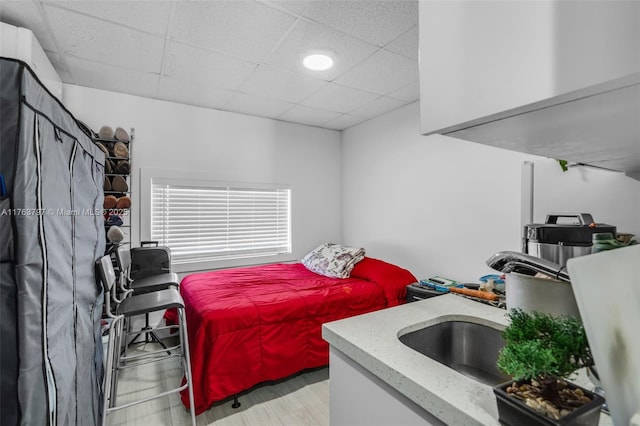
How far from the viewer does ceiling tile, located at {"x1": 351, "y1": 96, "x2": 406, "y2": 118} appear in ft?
10.5

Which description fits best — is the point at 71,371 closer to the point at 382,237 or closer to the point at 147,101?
the point at 147,101

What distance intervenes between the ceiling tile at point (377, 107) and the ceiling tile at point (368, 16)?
1140 mm

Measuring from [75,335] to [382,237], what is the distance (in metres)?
2.97

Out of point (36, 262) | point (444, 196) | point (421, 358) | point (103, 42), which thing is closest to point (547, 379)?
point (421, 358)

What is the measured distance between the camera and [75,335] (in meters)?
1.33

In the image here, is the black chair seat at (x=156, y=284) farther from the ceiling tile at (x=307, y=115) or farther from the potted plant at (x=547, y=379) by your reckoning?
the potted plant at (x=547, y=379)

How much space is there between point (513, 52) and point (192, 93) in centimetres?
312

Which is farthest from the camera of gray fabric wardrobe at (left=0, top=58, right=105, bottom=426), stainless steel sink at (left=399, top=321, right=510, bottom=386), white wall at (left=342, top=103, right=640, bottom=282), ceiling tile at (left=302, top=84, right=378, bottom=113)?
ceiling tile at (left=302, top=84, right=378, bottom=113)

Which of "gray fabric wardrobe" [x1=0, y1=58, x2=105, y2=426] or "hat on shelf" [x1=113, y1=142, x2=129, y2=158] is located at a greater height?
"hat on shelf" [x1=113, y1=142, x2=129, y2=158]

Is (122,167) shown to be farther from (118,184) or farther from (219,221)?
(219,221)

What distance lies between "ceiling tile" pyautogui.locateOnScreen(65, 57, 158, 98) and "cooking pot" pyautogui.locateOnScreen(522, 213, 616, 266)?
2983mm

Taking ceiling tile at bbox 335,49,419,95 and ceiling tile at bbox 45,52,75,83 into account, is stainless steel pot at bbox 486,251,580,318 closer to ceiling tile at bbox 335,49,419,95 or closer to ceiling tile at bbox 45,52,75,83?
ceiling tile at bbox 335,49,419,95

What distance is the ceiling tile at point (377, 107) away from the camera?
3.20 meters

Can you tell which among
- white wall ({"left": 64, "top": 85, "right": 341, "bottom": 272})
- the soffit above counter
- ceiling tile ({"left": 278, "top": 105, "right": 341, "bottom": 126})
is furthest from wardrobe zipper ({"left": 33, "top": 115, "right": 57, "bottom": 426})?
ceiling tile ({"left": 278, "top": 105, "right": 341, "bottom": 126})
